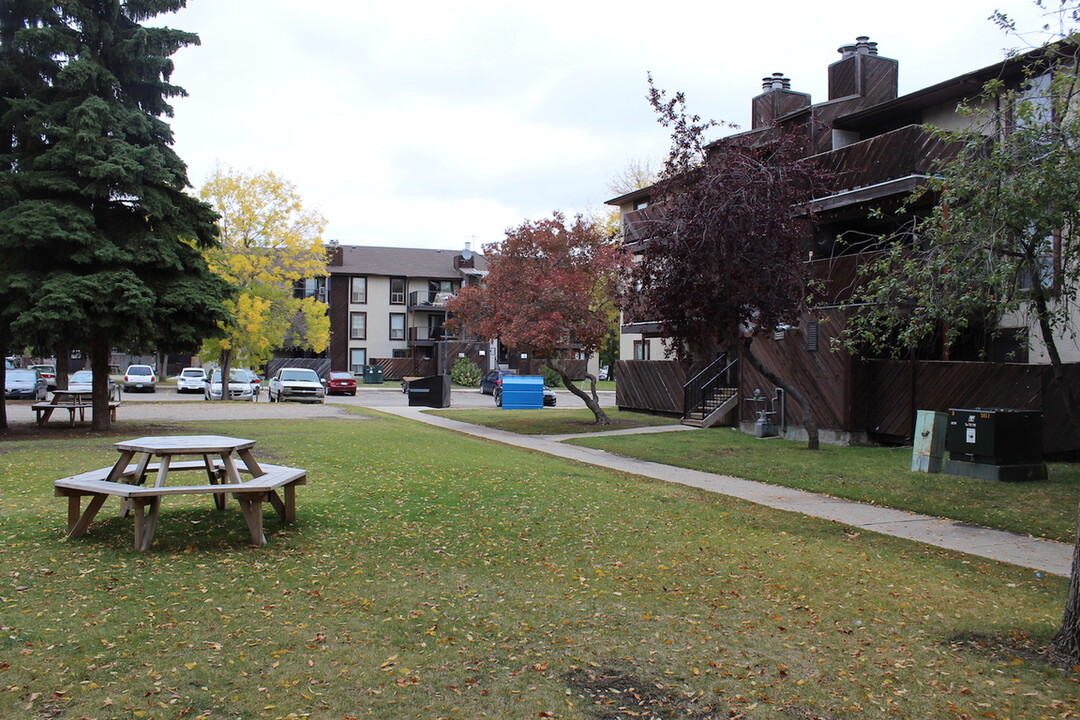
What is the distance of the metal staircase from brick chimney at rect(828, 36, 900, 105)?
8.42m

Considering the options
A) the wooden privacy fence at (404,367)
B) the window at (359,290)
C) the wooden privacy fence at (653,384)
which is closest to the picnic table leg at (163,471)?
the wooden privacy fence at (653,384)

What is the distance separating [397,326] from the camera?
238 feet

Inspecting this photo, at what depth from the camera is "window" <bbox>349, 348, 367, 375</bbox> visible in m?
72.3

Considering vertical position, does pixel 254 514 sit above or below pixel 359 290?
below

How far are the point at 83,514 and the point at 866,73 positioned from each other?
23568 mm

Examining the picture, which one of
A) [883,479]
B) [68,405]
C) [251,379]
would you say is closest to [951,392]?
[883,479]

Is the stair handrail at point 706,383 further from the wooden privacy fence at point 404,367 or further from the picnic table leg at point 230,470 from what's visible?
the wooden privacy fence at point 404,367

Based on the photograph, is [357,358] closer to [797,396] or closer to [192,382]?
[192,382]

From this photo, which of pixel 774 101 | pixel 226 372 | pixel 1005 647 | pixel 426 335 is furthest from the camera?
pixel 426 335

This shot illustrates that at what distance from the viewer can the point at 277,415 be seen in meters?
27.2

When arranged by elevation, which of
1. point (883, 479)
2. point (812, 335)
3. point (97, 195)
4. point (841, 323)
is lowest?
point (883, 479)

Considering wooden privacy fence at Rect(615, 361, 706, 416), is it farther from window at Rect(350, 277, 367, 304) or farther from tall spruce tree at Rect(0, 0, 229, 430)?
window at Rect(350, 277, 367, 304)

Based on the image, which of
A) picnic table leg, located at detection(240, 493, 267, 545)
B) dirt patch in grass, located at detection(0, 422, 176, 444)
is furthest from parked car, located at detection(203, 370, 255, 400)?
picnic table leg, located at detection(240, 493, 267, 545)

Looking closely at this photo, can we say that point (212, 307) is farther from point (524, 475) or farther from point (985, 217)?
point (985, 217)
